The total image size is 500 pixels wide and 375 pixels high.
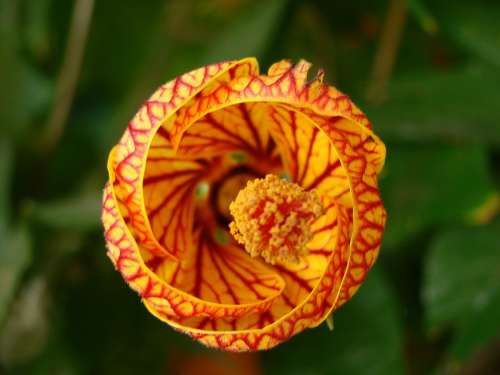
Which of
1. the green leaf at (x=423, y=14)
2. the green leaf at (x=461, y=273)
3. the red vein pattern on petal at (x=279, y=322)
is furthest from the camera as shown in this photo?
the green leaf at (x=461, y=273)

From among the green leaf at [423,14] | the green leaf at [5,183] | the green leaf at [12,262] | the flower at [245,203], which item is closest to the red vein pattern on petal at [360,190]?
the flower at [245,203]

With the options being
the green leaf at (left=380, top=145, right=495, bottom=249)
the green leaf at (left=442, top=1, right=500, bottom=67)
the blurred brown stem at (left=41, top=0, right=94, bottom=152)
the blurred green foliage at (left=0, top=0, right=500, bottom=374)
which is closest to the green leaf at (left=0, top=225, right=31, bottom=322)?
the blurred green foliage at (left=0, top=0, right=500, bottom=374)

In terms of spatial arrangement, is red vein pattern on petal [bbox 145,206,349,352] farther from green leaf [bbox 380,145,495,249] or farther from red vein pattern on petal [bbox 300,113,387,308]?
green leaf [bbox 380,145,495,249]

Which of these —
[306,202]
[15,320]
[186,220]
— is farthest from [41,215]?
[306,202]

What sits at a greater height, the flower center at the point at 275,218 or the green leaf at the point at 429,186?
the flower center at the point at 275,218

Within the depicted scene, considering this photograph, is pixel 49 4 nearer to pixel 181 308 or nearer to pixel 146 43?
pixel 146 43

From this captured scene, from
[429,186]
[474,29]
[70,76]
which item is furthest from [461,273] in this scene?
[70,76]

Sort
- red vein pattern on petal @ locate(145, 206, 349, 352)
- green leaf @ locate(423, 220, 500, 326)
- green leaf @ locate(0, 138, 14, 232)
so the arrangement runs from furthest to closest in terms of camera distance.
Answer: green leaf @ locate(0, 138, 14, 232)
green leaf @ locate(423, 220, 500, 326)
red vein pattern on petal @ locate(145, 206, 349, 352)

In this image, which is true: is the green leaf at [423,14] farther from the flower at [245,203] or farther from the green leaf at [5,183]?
the green leaf at [5,183]

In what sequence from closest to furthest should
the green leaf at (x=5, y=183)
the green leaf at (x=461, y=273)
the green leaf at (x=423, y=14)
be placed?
the green leaf at (x=423, y=14)
the green leaf at (x=461, y=273)
the green leaf at (x=5, y=183)
